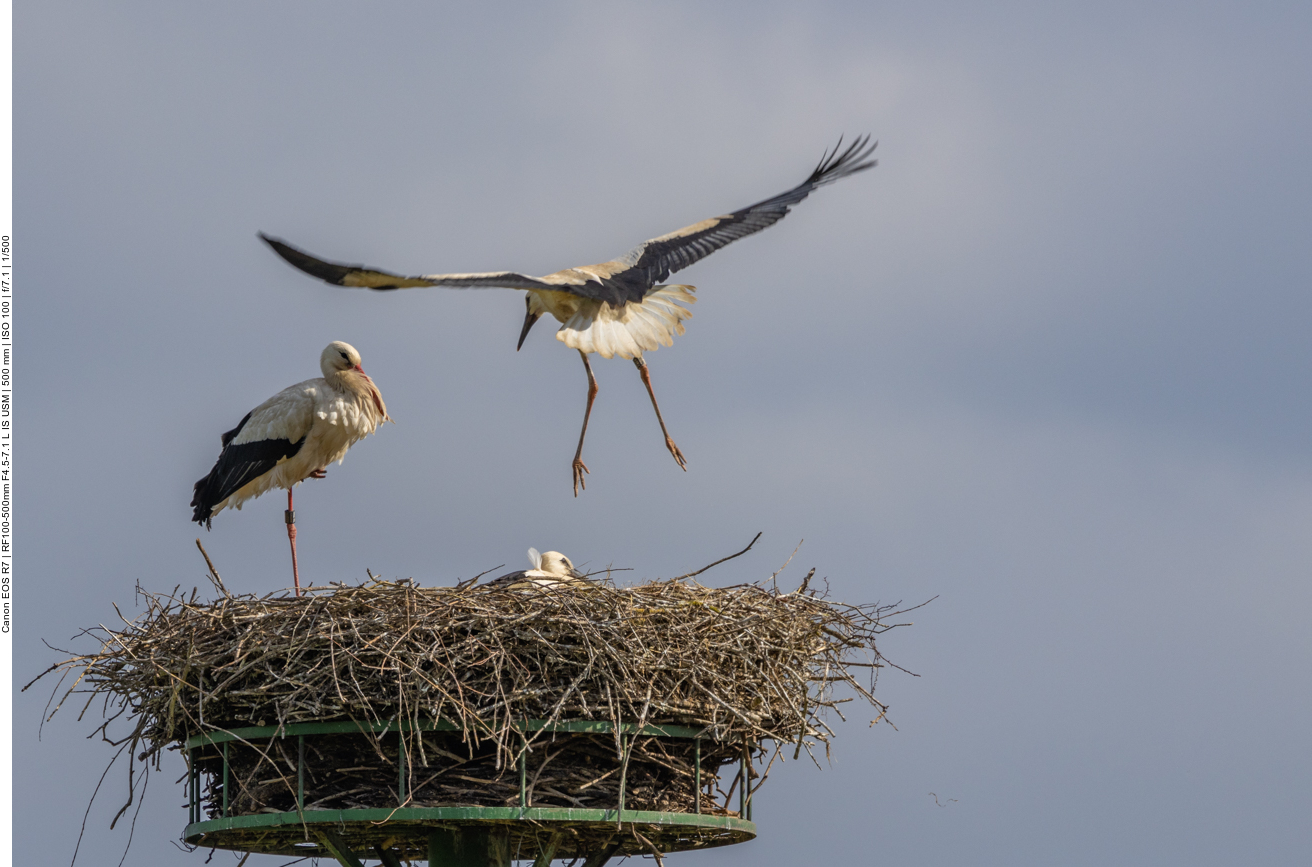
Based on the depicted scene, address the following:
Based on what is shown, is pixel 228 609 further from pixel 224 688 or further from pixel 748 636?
pixel 748 636

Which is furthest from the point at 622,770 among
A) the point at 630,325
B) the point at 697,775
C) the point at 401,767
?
the point at 630,325

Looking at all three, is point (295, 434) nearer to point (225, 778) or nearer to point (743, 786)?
point (225, 778)

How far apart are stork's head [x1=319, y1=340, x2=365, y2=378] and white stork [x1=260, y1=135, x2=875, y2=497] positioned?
1561 mm

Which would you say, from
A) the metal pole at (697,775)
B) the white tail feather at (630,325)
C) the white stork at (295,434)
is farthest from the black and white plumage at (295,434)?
the metal pole at (697,775)

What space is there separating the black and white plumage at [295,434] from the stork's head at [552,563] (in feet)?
8.21

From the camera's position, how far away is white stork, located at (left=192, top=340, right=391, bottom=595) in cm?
1372

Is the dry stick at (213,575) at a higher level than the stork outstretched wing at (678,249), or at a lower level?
lower

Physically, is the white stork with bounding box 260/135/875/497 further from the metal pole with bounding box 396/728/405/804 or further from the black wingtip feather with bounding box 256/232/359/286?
the metal pole with bounding box 396/728/405/804

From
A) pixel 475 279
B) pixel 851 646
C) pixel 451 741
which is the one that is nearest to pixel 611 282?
pixel 475 279

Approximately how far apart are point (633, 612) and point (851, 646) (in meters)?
1.65

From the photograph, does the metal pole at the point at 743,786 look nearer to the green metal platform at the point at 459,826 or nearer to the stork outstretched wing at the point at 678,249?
the green metal platform at the point at 459,826

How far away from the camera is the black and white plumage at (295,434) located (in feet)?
45.0

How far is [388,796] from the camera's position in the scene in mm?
9703

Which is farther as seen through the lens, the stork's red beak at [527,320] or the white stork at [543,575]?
the stork's red beak at [527,320]
